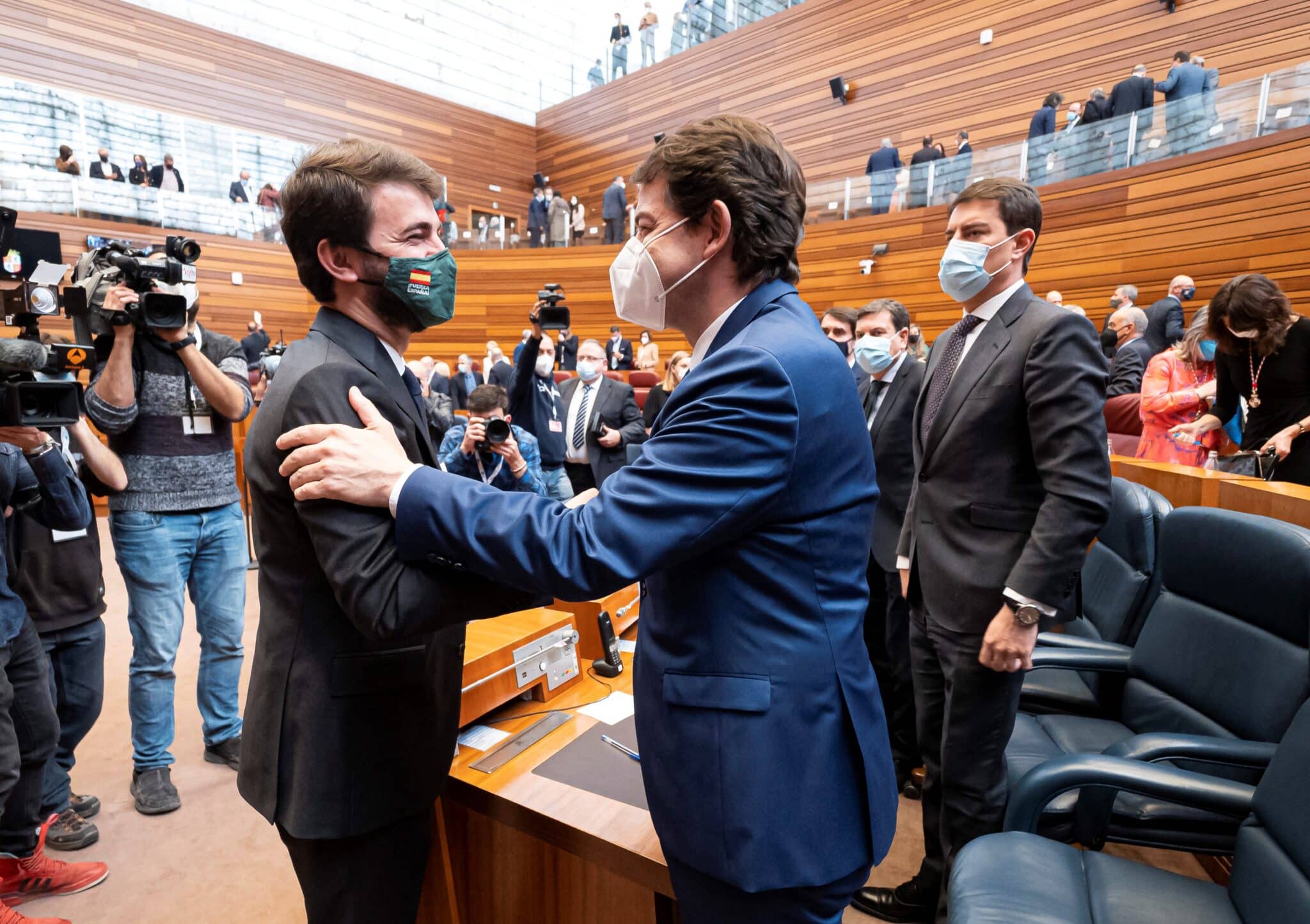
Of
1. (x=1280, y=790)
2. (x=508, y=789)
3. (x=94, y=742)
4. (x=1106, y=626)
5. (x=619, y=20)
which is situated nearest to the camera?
(x=1280, y=790)

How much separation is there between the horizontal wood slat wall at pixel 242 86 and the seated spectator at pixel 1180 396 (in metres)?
8.78

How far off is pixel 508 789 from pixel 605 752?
23 centimetres

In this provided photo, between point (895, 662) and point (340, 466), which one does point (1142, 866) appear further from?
point (340, 466)

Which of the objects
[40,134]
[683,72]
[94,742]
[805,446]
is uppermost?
[683,72]

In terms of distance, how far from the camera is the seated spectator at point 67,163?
370 inches

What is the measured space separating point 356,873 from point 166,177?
1219 centimetres

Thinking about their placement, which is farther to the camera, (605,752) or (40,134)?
(40,134)

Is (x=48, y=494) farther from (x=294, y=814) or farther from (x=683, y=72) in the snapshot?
(x=683, y=72)

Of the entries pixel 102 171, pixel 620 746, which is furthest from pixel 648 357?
pixel 102 171

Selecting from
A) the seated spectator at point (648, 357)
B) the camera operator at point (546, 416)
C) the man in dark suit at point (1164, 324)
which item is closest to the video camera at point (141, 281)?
the camera operator at point (546, 416)

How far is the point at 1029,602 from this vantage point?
1.43 m

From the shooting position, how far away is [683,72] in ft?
41.3

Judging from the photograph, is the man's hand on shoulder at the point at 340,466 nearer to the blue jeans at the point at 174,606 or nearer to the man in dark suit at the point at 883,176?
the blue jeans at the point at 174,606

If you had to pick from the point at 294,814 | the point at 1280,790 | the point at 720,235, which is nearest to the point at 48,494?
the point at 294,814
